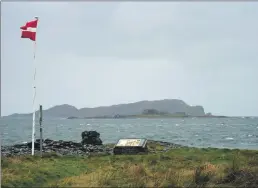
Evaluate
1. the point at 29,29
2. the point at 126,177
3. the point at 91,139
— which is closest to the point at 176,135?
the point at 91,139

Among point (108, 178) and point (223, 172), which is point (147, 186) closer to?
point (108, 178)

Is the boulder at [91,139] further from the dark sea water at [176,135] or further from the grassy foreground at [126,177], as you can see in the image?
the dark sea water at [176,135]

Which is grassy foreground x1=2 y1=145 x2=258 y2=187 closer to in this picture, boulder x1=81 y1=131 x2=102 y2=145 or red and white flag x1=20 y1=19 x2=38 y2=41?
red and white flag x1=20 y1=19 x2=38 y2=41

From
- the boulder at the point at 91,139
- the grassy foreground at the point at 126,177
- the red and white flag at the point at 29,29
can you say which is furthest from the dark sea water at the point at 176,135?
the grassy foreground at the point at 126,177

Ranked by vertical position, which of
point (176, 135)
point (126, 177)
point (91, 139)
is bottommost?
point (176, 135)

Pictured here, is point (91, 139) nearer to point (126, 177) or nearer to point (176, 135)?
point (126, 177)

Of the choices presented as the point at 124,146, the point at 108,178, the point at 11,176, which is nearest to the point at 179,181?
the point at 108,178

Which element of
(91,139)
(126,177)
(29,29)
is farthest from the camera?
(91,139)

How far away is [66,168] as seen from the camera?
1553 centimetres

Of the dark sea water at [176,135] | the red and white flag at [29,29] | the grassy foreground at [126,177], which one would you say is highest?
the red and white flag at [29,29]

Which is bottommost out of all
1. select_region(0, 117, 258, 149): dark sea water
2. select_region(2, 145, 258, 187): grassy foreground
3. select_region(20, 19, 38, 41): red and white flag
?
select_region(0, 117, 258, 149): dark sea water

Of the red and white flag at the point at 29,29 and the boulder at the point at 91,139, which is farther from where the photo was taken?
the boulder at the point at 91,139

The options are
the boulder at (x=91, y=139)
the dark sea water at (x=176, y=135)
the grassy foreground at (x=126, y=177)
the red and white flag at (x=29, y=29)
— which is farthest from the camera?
the dark sea water at (x=176, y=135)

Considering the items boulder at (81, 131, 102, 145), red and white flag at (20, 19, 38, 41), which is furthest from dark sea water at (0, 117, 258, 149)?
red and white flag at (20, 19, 38, 41)
